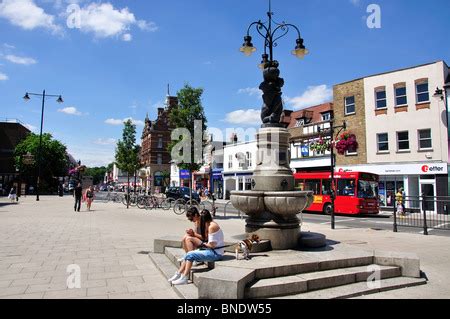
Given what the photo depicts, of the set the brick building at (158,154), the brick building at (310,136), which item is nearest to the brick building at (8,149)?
the brick building at (158,154)

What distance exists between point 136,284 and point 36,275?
80.2 inches

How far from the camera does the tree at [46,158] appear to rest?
51062 millimetres

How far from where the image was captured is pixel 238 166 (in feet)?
147

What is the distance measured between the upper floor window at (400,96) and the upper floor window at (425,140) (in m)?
2.70

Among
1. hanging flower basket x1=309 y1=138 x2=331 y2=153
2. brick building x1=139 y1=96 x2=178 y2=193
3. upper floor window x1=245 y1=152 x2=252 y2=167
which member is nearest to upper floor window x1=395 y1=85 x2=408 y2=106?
hanging flower basket x1=309 y1=138 x2=331 y2=153

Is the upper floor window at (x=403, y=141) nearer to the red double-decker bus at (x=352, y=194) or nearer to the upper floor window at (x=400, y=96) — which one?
the upper floor window at (x=400, y=96)

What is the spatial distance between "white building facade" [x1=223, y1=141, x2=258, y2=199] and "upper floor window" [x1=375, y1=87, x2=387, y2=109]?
53.9 ft

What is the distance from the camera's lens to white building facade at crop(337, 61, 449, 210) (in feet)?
78.5

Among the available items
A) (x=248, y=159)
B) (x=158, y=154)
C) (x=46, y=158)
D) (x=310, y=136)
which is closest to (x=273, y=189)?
(x=310, y=136)

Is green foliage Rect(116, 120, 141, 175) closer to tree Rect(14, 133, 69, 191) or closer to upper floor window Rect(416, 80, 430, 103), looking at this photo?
upper floor window Rect(416, 80, 430, 103)

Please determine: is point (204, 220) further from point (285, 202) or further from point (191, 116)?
point (191, 116)

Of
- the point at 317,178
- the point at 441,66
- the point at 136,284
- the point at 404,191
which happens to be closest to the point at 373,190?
the point at 317,178
